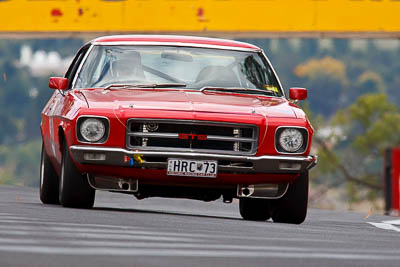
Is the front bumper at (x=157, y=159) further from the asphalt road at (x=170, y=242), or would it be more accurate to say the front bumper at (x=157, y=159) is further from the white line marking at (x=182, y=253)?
the white line marking at (x=182, y=253)

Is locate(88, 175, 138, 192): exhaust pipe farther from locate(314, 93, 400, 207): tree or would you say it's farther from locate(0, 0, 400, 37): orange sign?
locate(314, 93, 400, 207): tree

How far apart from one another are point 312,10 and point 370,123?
4389 cm

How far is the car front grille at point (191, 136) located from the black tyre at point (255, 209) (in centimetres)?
123

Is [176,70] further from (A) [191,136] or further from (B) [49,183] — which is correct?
(B) [49,183]

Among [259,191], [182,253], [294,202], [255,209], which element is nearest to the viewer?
[182,253]

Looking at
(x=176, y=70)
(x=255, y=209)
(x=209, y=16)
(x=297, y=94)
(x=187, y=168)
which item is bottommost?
(x=255, y=209)

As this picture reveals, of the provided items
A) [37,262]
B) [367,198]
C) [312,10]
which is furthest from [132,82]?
[367,198]

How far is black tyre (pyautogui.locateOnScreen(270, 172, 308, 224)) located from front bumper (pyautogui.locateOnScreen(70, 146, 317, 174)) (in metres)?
0.48

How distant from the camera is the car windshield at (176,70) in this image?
10523mm

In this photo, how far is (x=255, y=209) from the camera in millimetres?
11148

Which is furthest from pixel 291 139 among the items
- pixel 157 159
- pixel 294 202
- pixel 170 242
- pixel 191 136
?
pixel 170 242

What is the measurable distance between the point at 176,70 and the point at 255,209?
1491mm

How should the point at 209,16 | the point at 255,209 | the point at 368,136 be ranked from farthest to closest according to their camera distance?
1. the point at 368,136
2. the point at 209,16
3. the point at 255,209

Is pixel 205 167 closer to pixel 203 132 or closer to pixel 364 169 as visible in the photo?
pixel 203 132
